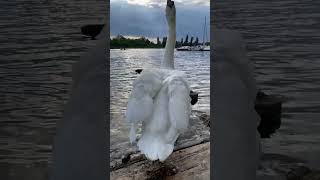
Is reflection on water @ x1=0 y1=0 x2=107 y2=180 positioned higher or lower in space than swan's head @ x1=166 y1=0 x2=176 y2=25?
lower

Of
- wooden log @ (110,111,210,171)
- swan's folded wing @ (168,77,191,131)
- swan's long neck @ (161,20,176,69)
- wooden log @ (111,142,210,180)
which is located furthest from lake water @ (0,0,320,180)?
swan's long neck @ (161,20,176,69)

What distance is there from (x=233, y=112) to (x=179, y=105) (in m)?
0.81

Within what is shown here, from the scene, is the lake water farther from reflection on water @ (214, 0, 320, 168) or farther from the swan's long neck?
the swan's long neck

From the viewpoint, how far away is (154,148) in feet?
11.6

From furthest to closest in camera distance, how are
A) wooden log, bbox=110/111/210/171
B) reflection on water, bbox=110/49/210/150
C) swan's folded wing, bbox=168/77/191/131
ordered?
reflection on water, bbox=110/49/210/150
wooden log, bbox=110/111/210/171
swan's folded wing, bbox=168/77/191/131

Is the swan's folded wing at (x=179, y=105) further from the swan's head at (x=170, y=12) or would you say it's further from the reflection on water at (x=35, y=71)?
the swan's head at (x=170, y=12)

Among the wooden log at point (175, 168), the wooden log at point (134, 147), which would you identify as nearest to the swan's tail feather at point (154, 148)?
the wooden log at point (175, 168)

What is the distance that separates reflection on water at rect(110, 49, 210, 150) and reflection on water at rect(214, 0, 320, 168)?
218cm

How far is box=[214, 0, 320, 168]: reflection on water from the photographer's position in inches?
101

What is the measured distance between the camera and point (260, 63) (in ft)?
8.55

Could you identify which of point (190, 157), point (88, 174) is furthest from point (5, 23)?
point (190, 157)

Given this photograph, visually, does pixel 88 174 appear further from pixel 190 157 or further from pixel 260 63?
pixel 190 157

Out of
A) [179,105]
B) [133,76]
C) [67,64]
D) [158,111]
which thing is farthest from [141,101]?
[133,76]

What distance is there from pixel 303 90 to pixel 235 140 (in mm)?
484
